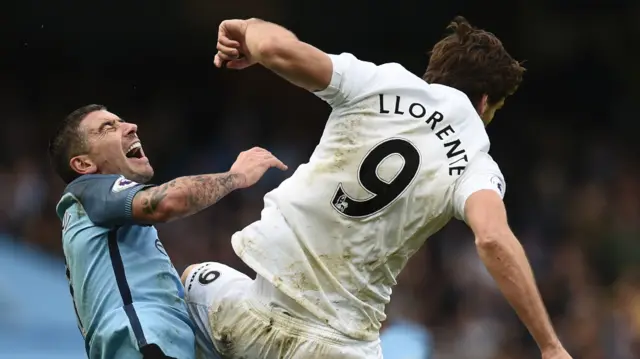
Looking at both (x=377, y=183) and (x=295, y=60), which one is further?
(x=377, y=183)

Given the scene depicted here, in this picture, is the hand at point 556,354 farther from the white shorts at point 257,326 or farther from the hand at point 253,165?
the hand at point 253,165

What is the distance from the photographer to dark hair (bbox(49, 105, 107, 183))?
475 centimetres

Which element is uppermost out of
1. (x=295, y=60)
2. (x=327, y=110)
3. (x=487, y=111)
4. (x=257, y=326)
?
(x=295, y=60)

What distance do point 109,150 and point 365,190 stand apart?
3.72 feet

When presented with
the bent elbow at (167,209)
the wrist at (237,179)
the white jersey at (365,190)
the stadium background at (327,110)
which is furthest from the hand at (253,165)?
the stadium background at (327,110)

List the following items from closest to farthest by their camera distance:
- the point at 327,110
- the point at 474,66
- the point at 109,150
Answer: the point at 474,66 < the point at 109,150 < the point at 327,110

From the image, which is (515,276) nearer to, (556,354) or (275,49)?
(556,354)

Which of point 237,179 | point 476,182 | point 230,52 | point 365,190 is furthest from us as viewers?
point 237,179

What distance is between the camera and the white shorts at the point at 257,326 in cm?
431

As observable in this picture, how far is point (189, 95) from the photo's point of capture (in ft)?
38.4

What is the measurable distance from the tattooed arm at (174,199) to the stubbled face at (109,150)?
43cm

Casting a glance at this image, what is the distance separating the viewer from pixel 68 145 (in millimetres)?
4773

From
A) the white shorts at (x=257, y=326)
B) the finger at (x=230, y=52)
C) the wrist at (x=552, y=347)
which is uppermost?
the finger at (x=230, y=52)

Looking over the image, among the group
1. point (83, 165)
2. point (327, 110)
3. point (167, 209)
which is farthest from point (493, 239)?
point (327, 110)
